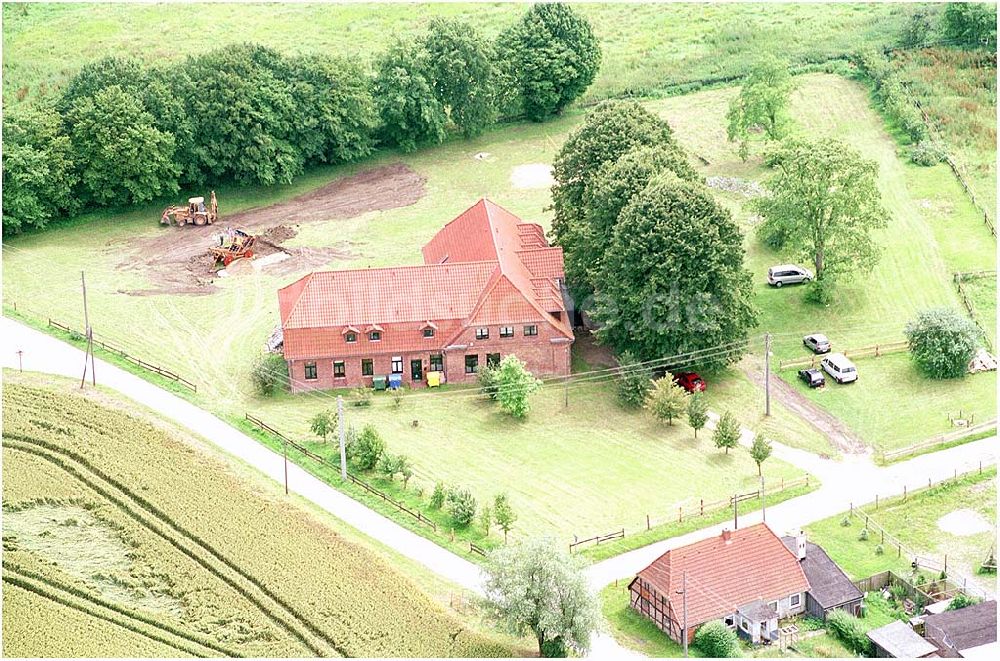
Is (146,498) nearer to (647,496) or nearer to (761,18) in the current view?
(647,496)

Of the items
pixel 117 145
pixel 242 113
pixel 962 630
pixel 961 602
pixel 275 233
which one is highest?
pixel 242 113

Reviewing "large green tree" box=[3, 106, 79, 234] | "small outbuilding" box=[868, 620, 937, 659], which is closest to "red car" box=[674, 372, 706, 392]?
"small outbuilding" box=[868, 620, 937, 659]

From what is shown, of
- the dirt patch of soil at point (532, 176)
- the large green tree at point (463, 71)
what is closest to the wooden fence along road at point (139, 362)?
the dirt patch of soil at point (532, 176)

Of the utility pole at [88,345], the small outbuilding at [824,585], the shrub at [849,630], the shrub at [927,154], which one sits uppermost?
the shrub at [927,154]

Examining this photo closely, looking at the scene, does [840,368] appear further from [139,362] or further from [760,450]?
[139,362]

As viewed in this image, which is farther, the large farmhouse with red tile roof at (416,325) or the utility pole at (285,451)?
the large farmhouse with red tile roof at (416,325)

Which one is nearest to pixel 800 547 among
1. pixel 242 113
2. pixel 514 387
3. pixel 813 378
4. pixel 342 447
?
pixel 813 378

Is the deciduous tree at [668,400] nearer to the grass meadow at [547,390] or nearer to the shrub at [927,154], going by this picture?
the grass meadow at [547,390]
